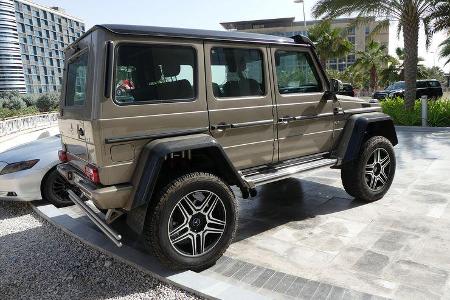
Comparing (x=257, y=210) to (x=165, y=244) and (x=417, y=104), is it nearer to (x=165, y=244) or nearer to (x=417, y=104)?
(x=165, y=244)

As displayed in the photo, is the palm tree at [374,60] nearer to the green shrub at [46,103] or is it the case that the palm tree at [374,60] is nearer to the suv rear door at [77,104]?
the green shrub at [46,103]

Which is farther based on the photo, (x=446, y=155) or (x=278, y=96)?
(x=446, y=155)

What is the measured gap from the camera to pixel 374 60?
4053cm

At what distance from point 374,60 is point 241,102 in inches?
1610

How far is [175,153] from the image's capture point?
134 inches

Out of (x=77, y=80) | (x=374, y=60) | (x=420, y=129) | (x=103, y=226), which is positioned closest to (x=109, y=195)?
(x=103, y=226)

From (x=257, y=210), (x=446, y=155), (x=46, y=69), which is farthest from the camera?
(x=46, y=69)

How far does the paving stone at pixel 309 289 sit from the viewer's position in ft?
9.90

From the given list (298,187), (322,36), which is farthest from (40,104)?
(298,187)

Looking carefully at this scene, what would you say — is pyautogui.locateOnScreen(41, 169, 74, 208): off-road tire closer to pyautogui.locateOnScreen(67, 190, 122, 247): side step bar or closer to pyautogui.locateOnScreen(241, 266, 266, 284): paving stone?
pyautogui.locateOnScreen(67, 190, 122, 247): side step bar

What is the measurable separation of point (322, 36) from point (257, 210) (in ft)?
88.7

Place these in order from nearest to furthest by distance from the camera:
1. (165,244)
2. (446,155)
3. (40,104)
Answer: (165,244) → (446,155) → (40,104)

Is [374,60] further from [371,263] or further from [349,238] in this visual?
[371,263]

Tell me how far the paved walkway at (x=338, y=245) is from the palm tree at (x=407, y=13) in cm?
768
